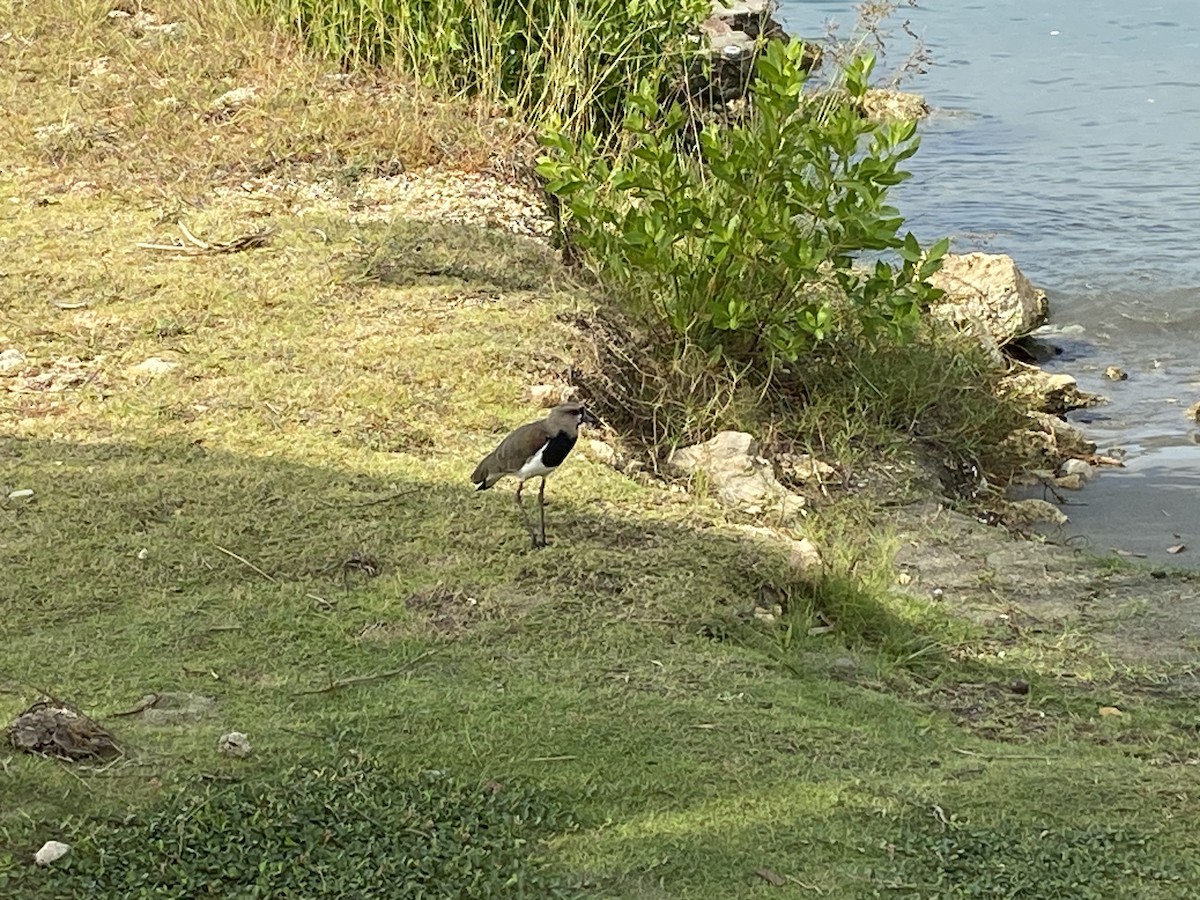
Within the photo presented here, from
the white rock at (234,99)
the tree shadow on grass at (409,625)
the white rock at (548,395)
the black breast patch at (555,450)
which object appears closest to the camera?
the tree shadow on grass at (409,625)

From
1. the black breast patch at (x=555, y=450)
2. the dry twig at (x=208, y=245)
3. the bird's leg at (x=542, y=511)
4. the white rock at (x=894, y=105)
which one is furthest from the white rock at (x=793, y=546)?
the white rock at (x=894, y=105)

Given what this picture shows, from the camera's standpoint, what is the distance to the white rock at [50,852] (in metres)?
2.78

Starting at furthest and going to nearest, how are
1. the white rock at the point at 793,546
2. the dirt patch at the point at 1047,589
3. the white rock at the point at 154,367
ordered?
the white rock at the point at 154,367, the dirt patch at the point at 1047,589, the white rock at the point at 793,546

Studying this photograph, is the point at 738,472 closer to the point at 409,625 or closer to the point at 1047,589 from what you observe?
the point at 1047,589

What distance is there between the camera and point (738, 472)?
5.43 m

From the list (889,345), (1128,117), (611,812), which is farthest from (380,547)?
(1128,117)

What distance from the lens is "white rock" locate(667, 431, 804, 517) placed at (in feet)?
17.4

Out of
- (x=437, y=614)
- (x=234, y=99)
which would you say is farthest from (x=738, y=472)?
(x=234, y=99)

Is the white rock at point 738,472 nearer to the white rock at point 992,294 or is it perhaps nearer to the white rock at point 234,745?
the white rock at point 234,745

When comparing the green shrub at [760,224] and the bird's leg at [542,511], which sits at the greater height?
the green shrub at [760,224]

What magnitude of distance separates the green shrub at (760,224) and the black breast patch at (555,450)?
1716mm

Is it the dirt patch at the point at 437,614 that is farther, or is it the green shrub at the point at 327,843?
the dirt patch at the point at 437,614

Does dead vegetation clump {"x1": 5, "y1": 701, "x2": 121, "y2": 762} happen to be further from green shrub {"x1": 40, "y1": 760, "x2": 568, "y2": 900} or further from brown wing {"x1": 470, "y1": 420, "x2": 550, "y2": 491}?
brown wing {"x1": 470, "y1": 420, "x2": 550, "y2": 491}

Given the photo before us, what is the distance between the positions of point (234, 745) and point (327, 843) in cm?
40
